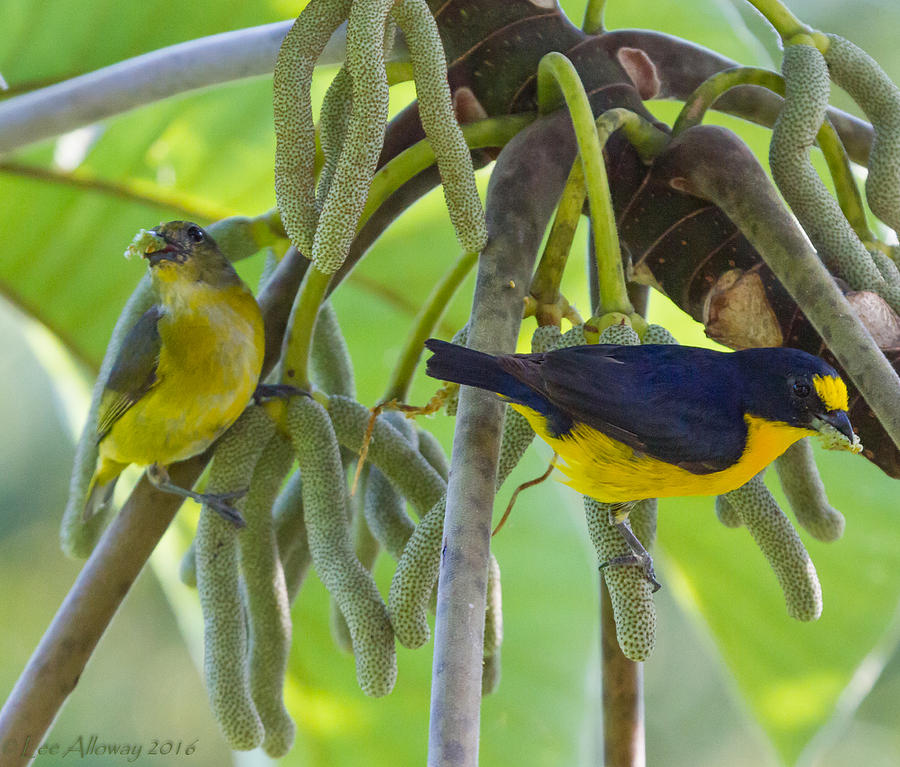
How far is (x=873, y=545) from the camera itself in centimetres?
161

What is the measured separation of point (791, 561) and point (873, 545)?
2.86 ft

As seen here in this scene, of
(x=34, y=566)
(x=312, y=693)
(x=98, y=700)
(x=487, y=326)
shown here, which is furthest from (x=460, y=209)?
(x=98, y=700)

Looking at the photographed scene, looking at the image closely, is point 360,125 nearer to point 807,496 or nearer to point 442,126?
point 442,126

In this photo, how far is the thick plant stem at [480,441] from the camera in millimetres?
509

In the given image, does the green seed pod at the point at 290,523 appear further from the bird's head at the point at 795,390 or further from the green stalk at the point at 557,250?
the bird's head at the point at 795,390

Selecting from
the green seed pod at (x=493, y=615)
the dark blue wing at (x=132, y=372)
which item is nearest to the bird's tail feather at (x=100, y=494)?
the dark blue wing at (x=132, y=372)

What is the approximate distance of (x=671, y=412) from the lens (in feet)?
3.22

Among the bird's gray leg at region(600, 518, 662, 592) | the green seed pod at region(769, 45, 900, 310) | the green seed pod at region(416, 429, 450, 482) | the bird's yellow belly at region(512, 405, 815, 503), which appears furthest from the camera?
the green seed pod at region(416, 429, 450, 482)

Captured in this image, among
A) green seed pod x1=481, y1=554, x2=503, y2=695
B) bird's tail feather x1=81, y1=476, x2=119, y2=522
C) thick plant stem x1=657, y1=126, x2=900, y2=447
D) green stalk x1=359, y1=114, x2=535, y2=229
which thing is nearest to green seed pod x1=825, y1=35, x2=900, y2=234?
thick plant stem x1=657, y1=126, x2=900, y2=447

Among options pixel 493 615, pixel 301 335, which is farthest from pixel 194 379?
pixel 493 615

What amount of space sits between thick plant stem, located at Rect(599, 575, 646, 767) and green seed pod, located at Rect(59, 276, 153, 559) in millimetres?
533

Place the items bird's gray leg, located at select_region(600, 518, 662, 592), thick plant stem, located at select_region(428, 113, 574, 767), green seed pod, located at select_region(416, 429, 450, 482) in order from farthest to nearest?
green seed pod, located at select_region(416, 429, 450, 482) < bird's gray leg, located at select_region(600, 518, 662, 592) < thick plant stem, located at select_region(428, 113, 574, 767)

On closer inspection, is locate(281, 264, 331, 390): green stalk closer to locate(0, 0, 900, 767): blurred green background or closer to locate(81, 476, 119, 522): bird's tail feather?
locate(81, 476, 119, 522): bird's tail feather

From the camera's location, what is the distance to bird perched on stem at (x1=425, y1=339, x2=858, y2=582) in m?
0.88
